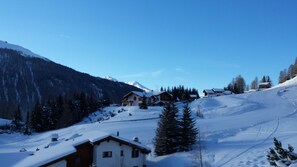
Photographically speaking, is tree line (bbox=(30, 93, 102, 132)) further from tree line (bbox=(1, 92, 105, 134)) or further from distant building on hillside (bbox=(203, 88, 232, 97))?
distant building on hillside (bbox=(203, 88, 232, 97))

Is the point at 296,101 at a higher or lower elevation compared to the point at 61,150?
higher

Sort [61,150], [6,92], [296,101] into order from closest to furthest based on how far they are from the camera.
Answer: [61,150]
[296,101]
[6,92]

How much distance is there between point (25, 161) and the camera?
28.3 metres

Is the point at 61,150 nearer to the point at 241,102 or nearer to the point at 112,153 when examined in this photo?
the point at 112,153

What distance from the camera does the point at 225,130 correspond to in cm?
4775

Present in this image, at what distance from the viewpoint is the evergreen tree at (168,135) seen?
1508 inches

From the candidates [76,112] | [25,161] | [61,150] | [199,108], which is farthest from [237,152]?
[76,112]

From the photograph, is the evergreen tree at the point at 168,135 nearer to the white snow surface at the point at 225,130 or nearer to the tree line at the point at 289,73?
the white snow surface at the point at 225,130

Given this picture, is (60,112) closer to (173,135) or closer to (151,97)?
(151,97)

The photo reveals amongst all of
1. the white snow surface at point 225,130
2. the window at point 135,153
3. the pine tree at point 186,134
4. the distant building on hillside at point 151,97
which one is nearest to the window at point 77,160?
the white snow surface at point 225,130

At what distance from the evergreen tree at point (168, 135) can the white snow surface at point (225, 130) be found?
136cm

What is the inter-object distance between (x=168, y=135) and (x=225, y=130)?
12477 mm

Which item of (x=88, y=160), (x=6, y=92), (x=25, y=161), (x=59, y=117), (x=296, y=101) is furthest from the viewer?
(x=6, y=92)

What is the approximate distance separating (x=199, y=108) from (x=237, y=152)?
4043 cm
